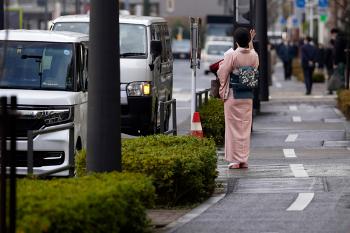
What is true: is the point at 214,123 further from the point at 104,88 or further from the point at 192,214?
the point at 104,88

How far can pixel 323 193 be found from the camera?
13.1 meters

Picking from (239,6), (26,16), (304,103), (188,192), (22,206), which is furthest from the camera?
(26,16)

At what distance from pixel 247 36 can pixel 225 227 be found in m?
5.49

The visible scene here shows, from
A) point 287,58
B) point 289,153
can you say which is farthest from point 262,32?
point 287,58

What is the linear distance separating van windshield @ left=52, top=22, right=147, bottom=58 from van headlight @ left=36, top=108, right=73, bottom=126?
19.0 feet

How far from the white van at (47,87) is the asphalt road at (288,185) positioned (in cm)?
208

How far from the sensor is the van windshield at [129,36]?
2135 cm

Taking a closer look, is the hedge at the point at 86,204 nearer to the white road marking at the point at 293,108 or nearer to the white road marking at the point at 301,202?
the white road marking at the point at 301,202

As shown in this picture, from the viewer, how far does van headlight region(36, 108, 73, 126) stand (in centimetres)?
1522

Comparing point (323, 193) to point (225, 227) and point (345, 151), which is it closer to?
point (225, 227)

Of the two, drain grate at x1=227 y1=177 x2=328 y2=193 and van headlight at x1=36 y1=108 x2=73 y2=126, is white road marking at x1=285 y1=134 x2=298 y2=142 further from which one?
van headlight at x1=36 y1=108 x2=73 y2=126

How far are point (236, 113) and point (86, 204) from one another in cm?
732

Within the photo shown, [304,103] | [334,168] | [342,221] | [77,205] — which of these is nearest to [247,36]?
[334,168]

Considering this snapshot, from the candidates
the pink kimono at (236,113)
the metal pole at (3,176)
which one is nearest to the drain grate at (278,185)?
the pink kimono at (236,113)
